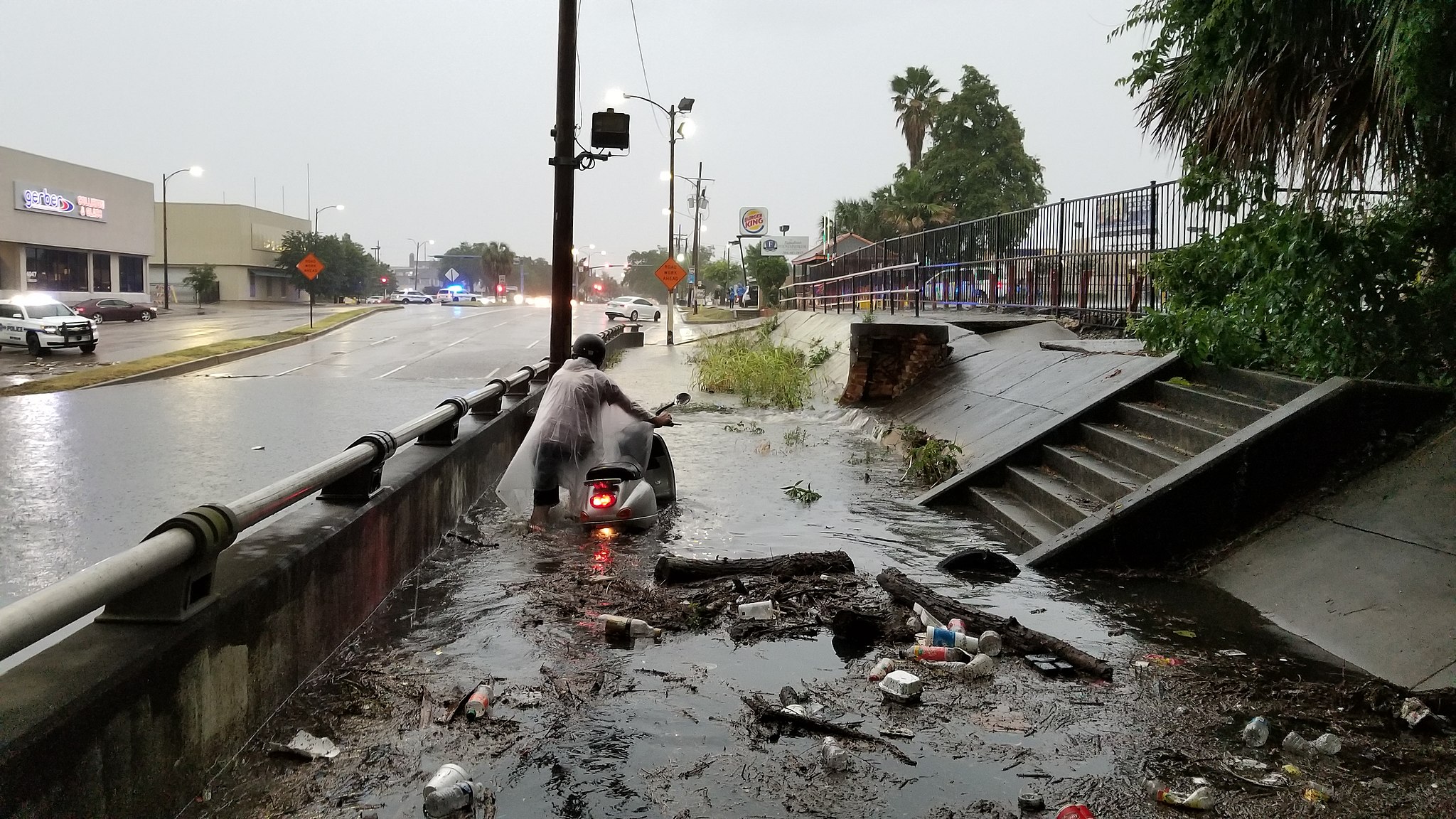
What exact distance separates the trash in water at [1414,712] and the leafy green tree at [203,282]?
277 ft

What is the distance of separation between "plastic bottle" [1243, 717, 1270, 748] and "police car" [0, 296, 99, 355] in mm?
32907

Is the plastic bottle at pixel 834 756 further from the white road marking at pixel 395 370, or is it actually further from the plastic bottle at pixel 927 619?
the white road marking at pixel 395 370

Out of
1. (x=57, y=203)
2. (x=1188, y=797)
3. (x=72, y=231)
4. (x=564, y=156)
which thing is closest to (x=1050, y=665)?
(x=1188, y=797)

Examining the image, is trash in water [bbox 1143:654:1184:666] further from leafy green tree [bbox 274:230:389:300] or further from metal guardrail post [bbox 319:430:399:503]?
leafy green tree [bbox 274:230:389:300]

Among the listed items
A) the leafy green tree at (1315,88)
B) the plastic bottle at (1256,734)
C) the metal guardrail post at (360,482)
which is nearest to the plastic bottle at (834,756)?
the plastic bottle at (1256,734)

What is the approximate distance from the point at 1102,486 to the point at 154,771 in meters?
6.85

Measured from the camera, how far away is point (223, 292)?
287ft

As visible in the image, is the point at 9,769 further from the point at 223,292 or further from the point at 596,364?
the point at 223,292

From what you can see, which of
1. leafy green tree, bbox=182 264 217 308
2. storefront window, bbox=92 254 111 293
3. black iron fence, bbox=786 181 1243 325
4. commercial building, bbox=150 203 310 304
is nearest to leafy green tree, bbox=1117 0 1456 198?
black iron fence, bbox=786 181 1243 325

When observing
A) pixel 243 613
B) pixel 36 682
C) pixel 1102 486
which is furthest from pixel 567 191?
pixel 36 682

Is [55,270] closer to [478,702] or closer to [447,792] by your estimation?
[478,702]

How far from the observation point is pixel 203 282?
3164 inches

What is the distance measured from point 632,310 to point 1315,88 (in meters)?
56.8

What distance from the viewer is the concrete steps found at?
8117 millimetres
